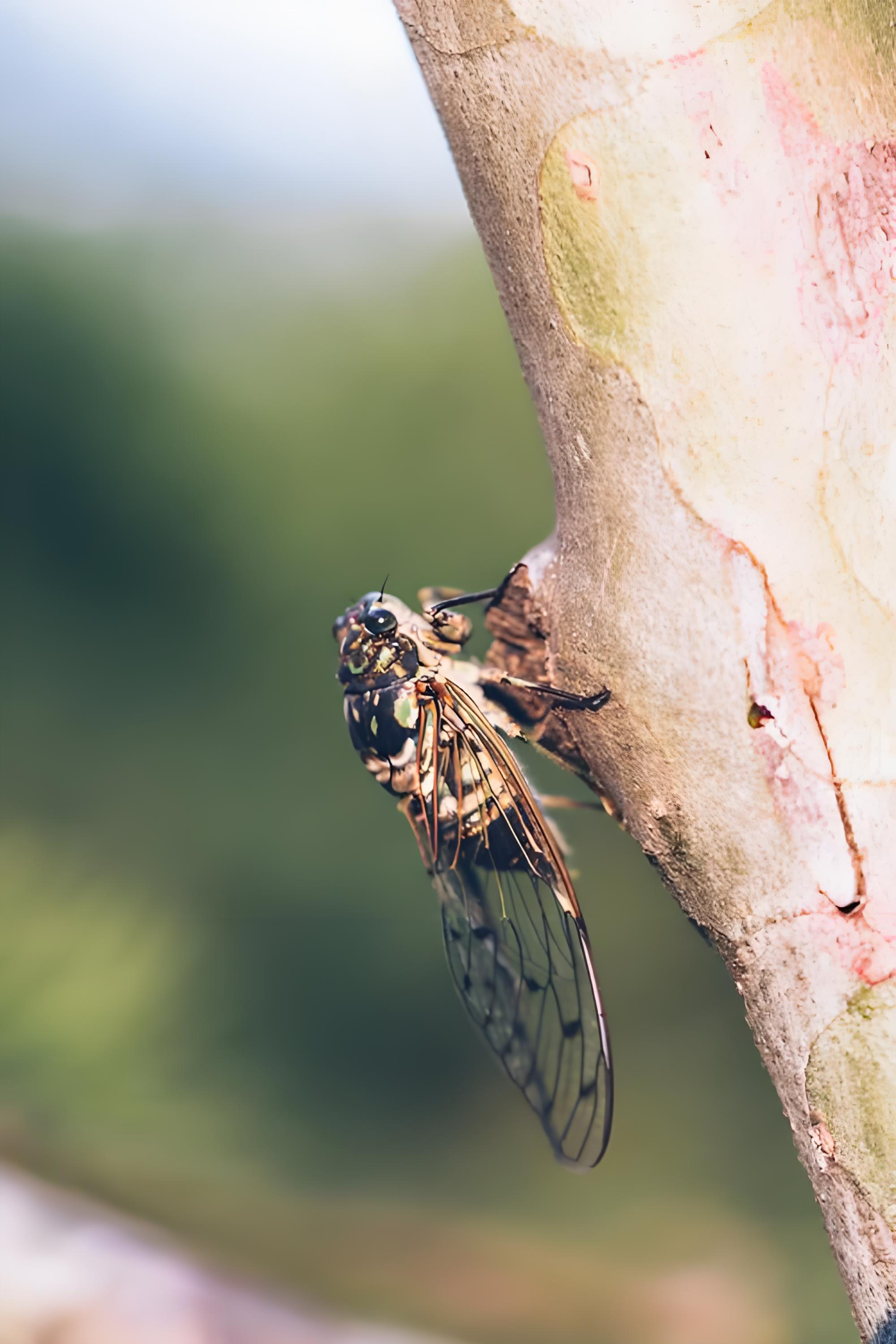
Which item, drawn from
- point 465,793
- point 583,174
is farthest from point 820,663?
point 465,793

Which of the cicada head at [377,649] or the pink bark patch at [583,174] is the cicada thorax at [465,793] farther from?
the pink bark patch at [583,174]

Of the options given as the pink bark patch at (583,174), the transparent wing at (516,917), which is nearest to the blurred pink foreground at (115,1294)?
the transparent wing at (516,917)

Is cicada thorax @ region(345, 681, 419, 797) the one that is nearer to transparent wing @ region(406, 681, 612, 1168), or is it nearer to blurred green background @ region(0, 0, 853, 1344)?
transparent wing @ region(406, 681, 612, 1168)

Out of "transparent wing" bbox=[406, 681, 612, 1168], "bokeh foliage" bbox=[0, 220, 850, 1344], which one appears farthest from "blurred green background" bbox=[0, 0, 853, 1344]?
"transparent wing" bbox=[406, 681, 612, 1168]

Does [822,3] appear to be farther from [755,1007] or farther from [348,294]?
[348,294]

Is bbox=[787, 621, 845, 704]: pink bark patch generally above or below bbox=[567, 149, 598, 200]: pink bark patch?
below

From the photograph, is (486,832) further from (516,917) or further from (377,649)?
(377,649)
